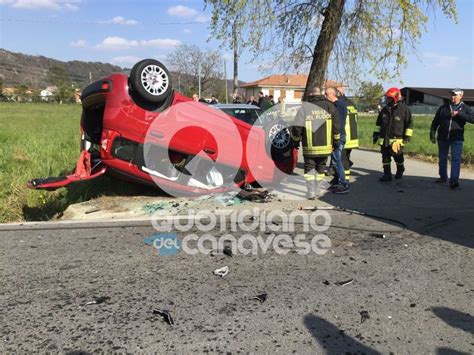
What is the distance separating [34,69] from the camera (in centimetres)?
10388

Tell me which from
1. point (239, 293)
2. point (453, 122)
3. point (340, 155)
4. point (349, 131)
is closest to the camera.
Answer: point (239, 293)

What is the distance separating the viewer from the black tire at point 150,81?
224 inches

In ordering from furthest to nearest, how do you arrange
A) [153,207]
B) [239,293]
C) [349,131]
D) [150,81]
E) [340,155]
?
1. [349,131]
2. [340,155]
3. [153,207]
4. [150,81]
5. [239,293]

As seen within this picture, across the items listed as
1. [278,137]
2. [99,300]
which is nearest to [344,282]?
[99,300]

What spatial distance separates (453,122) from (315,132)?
3023mm

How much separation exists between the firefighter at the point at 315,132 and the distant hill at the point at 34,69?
304 feet

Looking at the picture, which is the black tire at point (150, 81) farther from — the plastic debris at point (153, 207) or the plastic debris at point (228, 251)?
the plastic debris at point (228, 251)

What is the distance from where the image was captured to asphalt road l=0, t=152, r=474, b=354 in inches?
113

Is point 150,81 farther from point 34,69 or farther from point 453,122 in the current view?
point 34,69

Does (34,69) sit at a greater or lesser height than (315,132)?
greater

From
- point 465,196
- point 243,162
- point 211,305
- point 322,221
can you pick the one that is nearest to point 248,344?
point 211,305

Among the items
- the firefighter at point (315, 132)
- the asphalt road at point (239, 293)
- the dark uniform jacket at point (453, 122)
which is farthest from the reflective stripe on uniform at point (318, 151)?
the dark uniform jacket at point (453, 122)

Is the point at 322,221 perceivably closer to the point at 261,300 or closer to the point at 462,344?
the point at 261,300

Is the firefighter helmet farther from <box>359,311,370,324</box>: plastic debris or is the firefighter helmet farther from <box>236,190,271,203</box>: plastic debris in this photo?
<box>359,311,370,324</box>: plastic debris
